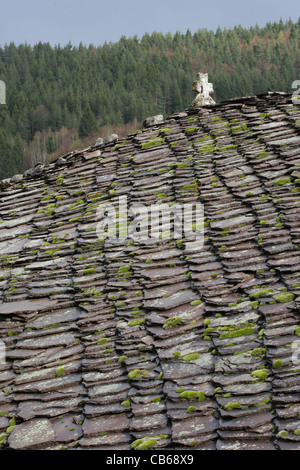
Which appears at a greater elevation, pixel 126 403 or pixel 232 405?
pixel 232 405

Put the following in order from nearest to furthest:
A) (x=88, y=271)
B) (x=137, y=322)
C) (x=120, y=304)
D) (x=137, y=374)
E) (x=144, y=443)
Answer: (x=144, y=443)
(x=137, y=374)
(x=137, y=322)
(x=120, y=304)
(x=88, y=271)

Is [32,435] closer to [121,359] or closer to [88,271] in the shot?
[121,359]

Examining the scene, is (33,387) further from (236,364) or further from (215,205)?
(215,205)

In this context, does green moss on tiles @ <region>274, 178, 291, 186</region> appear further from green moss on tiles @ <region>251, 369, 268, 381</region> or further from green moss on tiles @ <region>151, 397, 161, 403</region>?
green moss on tiles @ <region>151, 397, 161, 403</region>

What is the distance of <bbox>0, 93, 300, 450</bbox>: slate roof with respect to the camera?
3.59 m

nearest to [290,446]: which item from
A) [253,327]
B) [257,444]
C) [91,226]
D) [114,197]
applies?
[257,444]

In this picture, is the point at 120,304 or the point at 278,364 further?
the point at 120,304

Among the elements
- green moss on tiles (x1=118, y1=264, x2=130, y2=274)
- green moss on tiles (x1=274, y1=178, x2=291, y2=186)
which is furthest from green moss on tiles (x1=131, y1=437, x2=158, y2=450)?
green moss on tiles (x1=274, y1=178, x2=291, y2=186)

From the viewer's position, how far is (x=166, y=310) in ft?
15.2

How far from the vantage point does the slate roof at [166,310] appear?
3590mm

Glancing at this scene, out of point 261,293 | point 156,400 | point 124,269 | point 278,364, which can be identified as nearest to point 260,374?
point 278,364

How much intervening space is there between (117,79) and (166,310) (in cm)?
11814

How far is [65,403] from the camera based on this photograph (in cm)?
402

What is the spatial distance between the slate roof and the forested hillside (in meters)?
81.5
